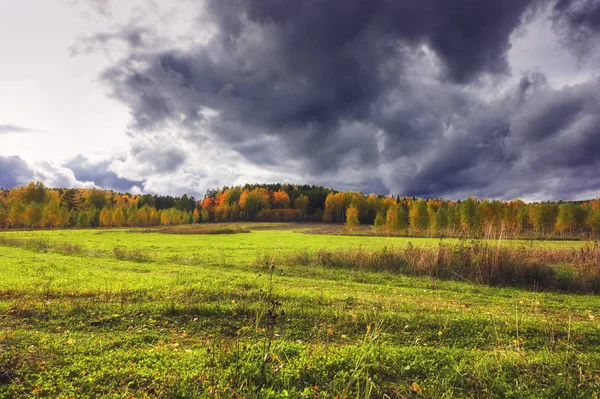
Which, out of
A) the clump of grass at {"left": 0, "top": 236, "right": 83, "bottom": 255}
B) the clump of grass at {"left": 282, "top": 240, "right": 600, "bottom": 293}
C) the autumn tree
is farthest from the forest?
the clump of grass at {"left": 0, "top": 236, "right": 83, "bottom": 255}

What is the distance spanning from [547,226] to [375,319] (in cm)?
10833

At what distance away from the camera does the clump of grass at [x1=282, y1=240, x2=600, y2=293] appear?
15.4 m

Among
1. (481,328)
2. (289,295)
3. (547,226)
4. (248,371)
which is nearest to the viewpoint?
(248,371)

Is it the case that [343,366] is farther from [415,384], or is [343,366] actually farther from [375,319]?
[375,319]

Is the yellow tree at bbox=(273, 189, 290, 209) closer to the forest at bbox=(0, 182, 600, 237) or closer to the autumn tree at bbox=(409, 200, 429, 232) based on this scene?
the forest at bbox=(0, 182, 600, 237)

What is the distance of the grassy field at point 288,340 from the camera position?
525cm

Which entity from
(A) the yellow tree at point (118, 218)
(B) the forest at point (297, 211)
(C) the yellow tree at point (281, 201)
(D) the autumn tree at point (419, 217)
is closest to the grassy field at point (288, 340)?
(B) the forest at point (297, 211)

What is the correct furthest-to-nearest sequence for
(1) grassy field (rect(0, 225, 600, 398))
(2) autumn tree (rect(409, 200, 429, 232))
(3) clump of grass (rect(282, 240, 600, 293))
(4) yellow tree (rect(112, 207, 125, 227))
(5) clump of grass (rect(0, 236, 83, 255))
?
(4) yellow tree (rect(112, 207, 125, 227)) → (2) autumn tree (rect(409, 200, 429, 232)) → (5) clump of grass (rect(0, 236, 83, 255)) → (3) clump of grass (rect(282, 240, 600, 293)) → (1) grassy field (rect(0, 225, 600, 398))

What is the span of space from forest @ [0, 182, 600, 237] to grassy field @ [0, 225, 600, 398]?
1277cm

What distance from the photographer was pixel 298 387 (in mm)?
5277

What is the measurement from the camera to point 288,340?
24.6ft

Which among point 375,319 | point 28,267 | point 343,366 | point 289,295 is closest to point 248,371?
point 343,366

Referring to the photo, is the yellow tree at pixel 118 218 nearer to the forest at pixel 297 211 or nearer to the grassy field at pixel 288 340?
the forest at pixel 297 211

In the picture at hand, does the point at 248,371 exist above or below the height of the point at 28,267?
above
